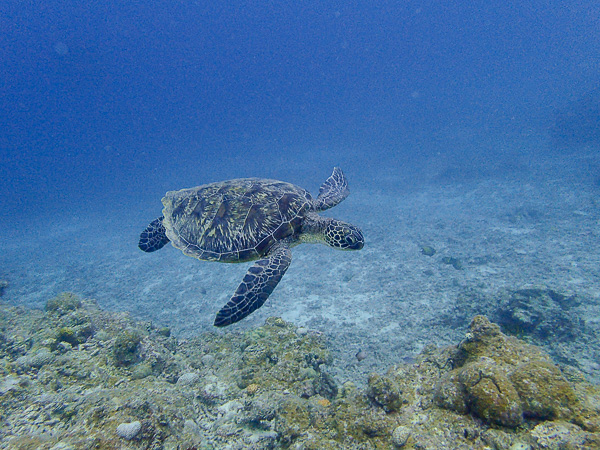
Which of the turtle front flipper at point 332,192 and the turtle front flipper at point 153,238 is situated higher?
the turtle front flipper at point 332,192

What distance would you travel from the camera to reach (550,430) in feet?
6.79

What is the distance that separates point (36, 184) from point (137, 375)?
81.2 m

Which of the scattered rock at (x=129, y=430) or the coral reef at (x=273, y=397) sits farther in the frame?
the scattered rock at (x=129, y=430)

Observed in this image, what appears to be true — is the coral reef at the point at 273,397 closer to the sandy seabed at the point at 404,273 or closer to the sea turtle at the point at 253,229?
the sea turtle at the point at 253,229

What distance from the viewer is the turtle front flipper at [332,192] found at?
5.89 metres

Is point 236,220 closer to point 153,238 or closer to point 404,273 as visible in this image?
point 153,238

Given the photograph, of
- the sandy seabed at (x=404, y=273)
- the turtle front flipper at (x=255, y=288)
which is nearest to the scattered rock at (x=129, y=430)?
the turtle front flipper at (x=255, y=288)

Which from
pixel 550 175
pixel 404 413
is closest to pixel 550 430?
pixel 404 413

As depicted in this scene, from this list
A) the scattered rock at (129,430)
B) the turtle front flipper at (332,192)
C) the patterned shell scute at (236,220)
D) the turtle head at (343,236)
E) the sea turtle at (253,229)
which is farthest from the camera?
the turtle front flipper at (332,192)

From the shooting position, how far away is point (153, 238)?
242 inches

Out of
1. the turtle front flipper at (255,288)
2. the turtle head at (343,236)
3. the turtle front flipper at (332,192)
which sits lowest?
the turtle front flipper at (255,288)

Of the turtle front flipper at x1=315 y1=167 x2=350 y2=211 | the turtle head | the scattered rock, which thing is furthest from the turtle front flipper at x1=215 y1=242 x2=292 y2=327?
the turtle front flipper at x1=315 y1=167 x2=350 y2=211

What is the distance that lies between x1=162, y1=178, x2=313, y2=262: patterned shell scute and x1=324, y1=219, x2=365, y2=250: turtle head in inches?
25.6

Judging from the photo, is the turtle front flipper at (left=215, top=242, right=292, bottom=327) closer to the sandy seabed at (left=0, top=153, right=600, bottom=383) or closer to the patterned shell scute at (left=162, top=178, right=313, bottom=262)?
the patterned shell scute at (left=162, top=178, right=313, bottom=262)
